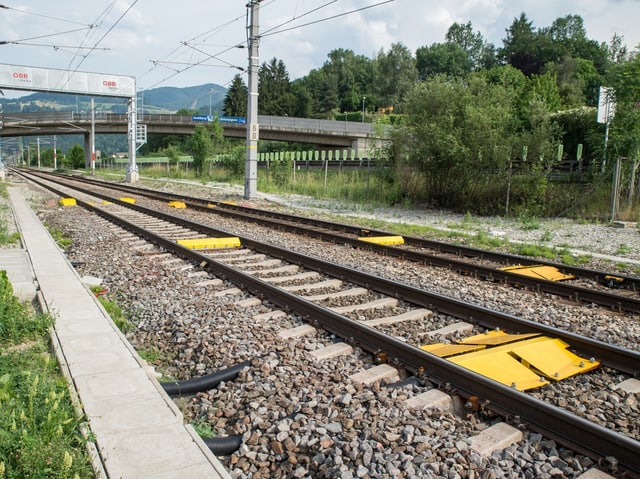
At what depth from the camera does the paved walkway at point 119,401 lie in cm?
333

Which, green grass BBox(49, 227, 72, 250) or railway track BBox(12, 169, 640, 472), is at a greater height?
railway track BBox(12, 169, 640, 472)

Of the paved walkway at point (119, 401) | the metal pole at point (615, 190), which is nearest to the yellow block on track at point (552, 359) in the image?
the paved walkway at point (119, 401)

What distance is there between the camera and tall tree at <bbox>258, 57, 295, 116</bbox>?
415ft

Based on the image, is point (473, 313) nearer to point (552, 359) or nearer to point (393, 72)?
point (552, 359)

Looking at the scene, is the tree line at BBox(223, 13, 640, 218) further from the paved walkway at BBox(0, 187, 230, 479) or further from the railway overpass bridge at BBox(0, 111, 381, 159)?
the railway overpass bridge at BBox(0, 111, 381, 159)

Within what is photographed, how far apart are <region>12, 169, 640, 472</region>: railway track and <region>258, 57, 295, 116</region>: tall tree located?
388 feet

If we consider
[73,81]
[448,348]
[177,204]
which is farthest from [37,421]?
[73,81]

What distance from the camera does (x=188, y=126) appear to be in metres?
83.7

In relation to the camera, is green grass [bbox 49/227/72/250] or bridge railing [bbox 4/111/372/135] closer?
green grass [bbox 49/227/72/250]

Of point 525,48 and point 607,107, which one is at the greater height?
point 525,48

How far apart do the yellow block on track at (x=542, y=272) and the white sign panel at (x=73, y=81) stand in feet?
157

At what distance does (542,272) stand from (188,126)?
7955cm

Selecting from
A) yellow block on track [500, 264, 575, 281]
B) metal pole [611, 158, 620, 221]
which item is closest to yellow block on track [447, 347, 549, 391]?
yellow block on track [500, 264, 575, 281]

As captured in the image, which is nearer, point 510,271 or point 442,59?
point 510,271
